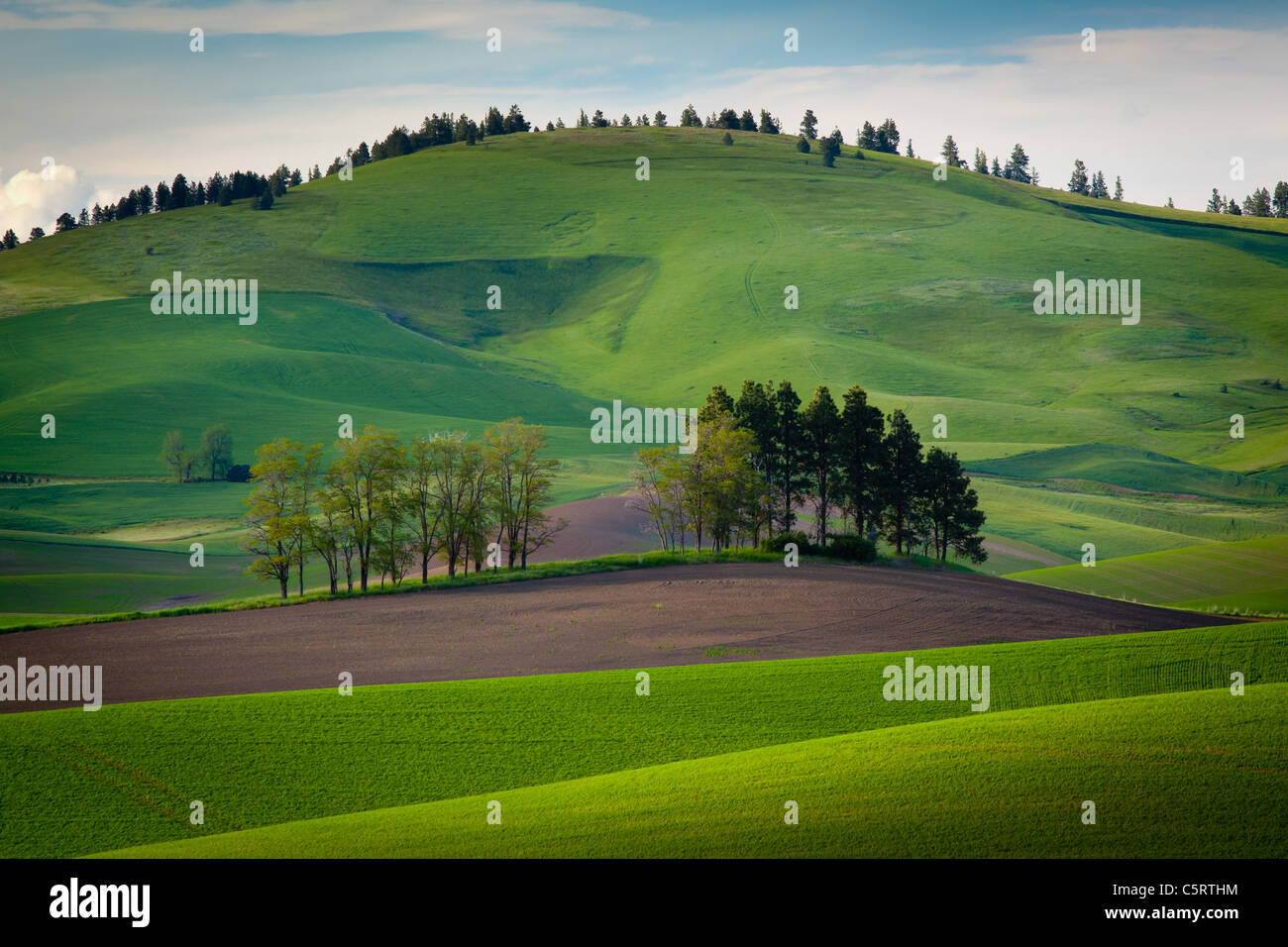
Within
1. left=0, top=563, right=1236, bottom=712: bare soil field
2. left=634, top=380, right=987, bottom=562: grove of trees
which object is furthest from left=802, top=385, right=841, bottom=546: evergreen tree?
left=0, top=563, right=1236, bottom=712: bare soil field

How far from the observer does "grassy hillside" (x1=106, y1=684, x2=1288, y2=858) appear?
811 inches

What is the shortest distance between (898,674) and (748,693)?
236 inches

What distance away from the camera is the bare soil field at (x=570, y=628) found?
41.0 meters

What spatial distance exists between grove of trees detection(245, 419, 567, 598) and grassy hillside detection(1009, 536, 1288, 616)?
33.8 metres

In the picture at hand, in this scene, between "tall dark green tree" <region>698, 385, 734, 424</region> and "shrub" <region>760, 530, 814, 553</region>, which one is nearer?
"shrub" <region>760, 530, 814, 553</region>

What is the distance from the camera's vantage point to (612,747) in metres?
29.8

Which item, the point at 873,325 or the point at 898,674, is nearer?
the point at 898,674

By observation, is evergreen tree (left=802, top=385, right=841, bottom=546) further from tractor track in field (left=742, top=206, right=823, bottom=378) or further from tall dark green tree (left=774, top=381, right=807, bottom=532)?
tractor track in field (left=742, top=206, right=823, bottom=378)

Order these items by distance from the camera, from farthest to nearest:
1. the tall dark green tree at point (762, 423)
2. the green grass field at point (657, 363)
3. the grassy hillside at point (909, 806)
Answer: the green grass field at point (657, 363) → the tall dark green tree at point (762, 423) → the grassy hillside at point (909, 806)

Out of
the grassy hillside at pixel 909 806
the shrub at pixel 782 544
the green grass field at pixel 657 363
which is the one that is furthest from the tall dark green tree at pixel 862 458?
the grassy hillside at pixel 909 806

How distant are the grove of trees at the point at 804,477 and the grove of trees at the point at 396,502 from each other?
8.60 m

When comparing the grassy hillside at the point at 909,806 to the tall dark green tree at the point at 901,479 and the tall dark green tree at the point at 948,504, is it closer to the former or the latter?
the tall dark green tree at the point at 901,479
